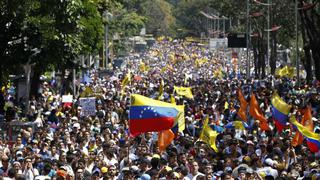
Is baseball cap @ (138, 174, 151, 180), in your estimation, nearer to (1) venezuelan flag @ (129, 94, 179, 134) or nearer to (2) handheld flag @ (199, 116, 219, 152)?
(1) venezuelan flag @ (129, 94, 179, 134)

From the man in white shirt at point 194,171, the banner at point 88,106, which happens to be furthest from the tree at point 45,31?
the man in white shirt at point 194,171

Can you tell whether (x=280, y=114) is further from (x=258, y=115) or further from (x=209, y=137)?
(x=209, y=137)

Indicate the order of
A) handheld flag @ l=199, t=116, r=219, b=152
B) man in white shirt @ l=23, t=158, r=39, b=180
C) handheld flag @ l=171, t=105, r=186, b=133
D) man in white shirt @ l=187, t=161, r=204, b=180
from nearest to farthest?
man in white shirt @ l=187, t=161, r=204, b=180 < man in white shirt @ l=23, t=158, r=39, b=180 < handheld flag @ l=171, t=105, r=186, b=133 < handheld flag @ l=199, t=116, r=219, b=152

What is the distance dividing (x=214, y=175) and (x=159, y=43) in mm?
176772

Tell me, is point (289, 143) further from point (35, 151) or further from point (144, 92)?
point (144, 92)

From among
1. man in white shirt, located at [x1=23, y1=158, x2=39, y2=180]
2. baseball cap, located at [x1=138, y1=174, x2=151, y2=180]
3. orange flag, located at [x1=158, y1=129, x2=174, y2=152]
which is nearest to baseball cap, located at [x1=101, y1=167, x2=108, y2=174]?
baseball cap, located at [x1=138, y1=174, x2=151, y2=180]

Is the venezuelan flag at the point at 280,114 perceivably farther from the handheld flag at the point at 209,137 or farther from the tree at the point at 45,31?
the tree at the point at 45,31

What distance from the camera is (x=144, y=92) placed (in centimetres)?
4631

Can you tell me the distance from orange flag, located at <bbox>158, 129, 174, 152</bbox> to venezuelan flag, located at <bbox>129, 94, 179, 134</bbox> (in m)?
0.67

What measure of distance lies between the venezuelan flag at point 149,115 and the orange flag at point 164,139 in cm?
67

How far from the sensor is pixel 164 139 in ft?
60.0

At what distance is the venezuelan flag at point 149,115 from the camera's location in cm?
1711

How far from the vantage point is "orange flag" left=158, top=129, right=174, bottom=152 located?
59.8 feet

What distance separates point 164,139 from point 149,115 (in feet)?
3.56
